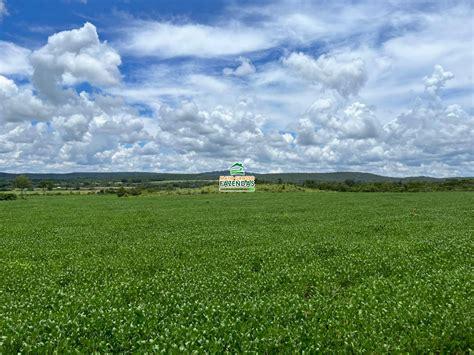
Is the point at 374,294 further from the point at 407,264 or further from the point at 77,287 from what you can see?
the point at 77,287

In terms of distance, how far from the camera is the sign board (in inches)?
5285

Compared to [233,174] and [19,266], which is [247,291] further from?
[233,174]

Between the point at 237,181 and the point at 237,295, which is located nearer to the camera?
the point at 237,295

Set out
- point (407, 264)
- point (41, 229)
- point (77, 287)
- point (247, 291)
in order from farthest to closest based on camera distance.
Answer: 1. point (41, 229)
2. point (407, 264)
3. point (77, 287)
4. point (247, 291)

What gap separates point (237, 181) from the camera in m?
135

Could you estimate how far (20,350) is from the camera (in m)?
8.45

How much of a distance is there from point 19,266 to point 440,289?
18002 millimetres

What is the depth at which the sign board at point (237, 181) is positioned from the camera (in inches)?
5285

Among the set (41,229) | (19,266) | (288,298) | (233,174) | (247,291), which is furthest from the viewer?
(233,174)

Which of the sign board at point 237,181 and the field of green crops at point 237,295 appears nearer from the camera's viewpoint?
the field of green crops at point 237,295

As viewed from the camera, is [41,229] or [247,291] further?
[41,229]

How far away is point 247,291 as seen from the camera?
45.0ft

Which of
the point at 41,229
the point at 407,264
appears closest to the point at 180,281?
the point at 407,264

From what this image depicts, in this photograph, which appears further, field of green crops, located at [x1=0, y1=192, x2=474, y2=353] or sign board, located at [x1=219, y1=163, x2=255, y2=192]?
sign board, located at [x1=219, y1=163, x2=255, y2=192]
